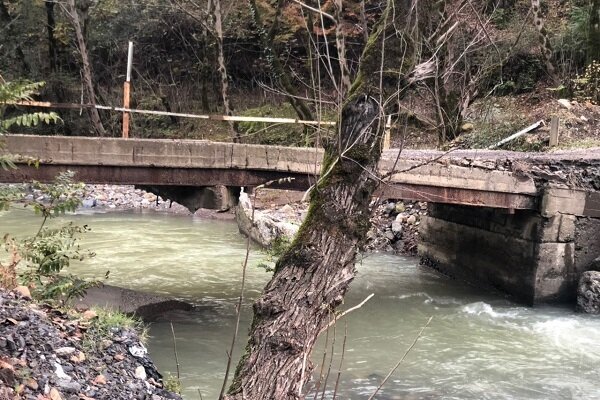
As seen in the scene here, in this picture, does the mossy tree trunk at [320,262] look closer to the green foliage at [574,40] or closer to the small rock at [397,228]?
the small rock at [397,228]

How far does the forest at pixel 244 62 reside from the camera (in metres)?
18.4

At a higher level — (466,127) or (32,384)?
(466,127)

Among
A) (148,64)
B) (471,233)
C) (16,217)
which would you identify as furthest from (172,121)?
(471,233)

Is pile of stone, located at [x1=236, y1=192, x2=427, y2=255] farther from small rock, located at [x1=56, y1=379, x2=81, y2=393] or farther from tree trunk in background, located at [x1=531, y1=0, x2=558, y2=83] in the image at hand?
small rock, located at [x1=56, y1=379, x2=81, y2=393]

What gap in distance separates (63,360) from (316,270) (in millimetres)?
1958

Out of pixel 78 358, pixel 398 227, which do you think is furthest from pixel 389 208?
pixel 78 358

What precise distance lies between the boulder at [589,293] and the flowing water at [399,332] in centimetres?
29

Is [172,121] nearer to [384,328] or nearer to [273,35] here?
[273,35]

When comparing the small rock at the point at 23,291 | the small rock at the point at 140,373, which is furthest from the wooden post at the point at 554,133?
the small rock at the point at 23,291

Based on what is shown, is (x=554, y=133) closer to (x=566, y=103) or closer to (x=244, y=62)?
(x=566, y=103)

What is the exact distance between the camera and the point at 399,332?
28.1 ft

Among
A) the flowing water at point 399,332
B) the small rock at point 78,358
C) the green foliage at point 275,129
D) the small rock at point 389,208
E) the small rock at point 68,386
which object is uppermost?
the green foliage at point 275,129

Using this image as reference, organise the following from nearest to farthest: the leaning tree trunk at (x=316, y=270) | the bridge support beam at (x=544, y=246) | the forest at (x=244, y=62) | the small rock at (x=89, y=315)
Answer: the leaning tree trunk at (x=316, y=270), the small rock at (x=89, y=315), the bridge support beam at (x=544, y=246), the forest at (x=244, y=62)

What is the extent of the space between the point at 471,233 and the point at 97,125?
36.7ft
